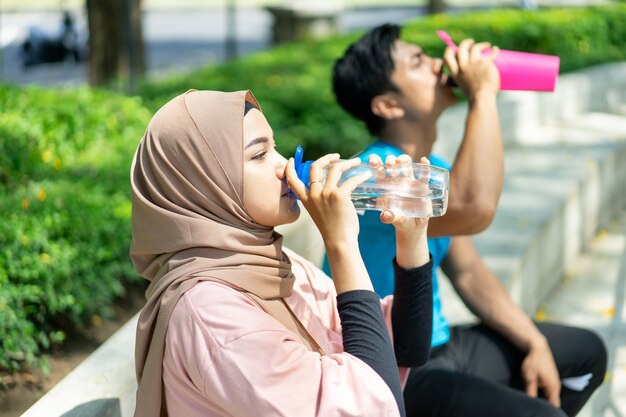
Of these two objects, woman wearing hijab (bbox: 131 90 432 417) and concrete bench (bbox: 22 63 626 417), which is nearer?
woman wearing hijab (bbox: 131 90 432 417)

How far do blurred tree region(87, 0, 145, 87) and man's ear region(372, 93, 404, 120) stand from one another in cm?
604

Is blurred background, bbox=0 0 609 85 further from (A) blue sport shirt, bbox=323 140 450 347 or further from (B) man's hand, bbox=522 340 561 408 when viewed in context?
(B) man's hand, bbox=522 340 561 408

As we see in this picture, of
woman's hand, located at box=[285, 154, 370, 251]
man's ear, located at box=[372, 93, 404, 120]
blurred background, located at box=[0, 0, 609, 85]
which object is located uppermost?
woman's hand, located at box=[285, 154, 370, 251]

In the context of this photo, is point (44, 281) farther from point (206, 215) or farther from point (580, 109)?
point (580, 109)

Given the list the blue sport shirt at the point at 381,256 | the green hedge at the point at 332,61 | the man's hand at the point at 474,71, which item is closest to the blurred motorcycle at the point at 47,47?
the green hedge at the point at 332,61

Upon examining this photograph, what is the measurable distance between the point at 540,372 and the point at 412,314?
2.73 ft

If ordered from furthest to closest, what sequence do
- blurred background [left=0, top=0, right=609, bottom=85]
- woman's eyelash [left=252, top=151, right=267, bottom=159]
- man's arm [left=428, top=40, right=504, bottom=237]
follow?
1. blurred background [left=0, top=0, right=609, bottom=85]
2. man's arm [left=428, top=40, right=504, bottom=237]
3. woman's eyelash [left=252, top=151, right=267, bottom=159]

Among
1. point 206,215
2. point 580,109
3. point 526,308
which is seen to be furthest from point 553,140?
point 206,215

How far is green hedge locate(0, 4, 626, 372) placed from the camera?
3.28 meters

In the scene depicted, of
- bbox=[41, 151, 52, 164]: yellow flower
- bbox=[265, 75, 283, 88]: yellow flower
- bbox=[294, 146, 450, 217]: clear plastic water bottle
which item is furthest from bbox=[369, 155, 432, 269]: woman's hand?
bbox=[265, 75, 283, 88]: yellow flower

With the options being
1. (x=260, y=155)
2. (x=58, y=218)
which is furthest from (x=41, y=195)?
(x=260, y=155)

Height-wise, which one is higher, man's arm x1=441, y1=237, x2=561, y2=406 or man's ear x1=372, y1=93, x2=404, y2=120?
man's ear x1=372, y1=93, x2=404, y2=120

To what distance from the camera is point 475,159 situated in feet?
9.66

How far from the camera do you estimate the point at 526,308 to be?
483 centimetres
